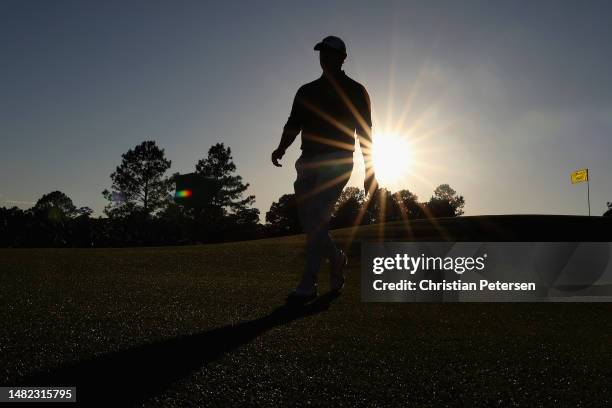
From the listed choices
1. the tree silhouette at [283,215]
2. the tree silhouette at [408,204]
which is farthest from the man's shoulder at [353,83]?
the tree silhouette at [408,204]

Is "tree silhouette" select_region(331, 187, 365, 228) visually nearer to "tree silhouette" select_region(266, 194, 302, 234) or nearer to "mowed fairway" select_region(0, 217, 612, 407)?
"tree silhouette" select_region(266, 194, 302, 234)

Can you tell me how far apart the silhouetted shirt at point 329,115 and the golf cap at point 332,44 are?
250 millimetres

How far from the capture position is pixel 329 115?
5.18 metres

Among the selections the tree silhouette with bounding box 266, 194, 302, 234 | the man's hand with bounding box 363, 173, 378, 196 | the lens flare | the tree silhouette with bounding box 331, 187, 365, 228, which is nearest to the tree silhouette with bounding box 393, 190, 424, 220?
the tree silhouette with bounding box 331, 187, 365, 228

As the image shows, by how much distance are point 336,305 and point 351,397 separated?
268 centimetres

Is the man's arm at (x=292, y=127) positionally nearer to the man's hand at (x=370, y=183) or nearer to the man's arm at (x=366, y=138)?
the man's arm at (x=366, y=138)

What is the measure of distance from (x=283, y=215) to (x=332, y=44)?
9694 centimetres

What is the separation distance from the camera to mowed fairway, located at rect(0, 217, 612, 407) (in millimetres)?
2193

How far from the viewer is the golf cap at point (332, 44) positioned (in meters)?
5.19

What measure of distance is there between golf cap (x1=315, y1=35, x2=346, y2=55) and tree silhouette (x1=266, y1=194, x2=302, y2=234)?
8825cm

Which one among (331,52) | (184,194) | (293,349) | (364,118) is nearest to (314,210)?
(364,118)

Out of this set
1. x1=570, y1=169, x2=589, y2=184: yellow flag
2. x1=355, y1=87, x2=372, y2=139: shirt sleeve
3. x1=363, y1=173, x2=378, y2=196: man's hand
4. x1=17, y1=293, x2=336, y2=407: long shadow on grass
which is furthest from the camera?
x1=570, y1=169, x2=589, y2=184: yellow flag

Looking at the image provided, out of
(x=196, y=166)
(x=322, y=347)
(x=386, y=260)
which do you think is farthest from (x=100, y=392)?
(x=196, y=166)

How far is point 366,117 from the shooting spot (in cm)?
538
